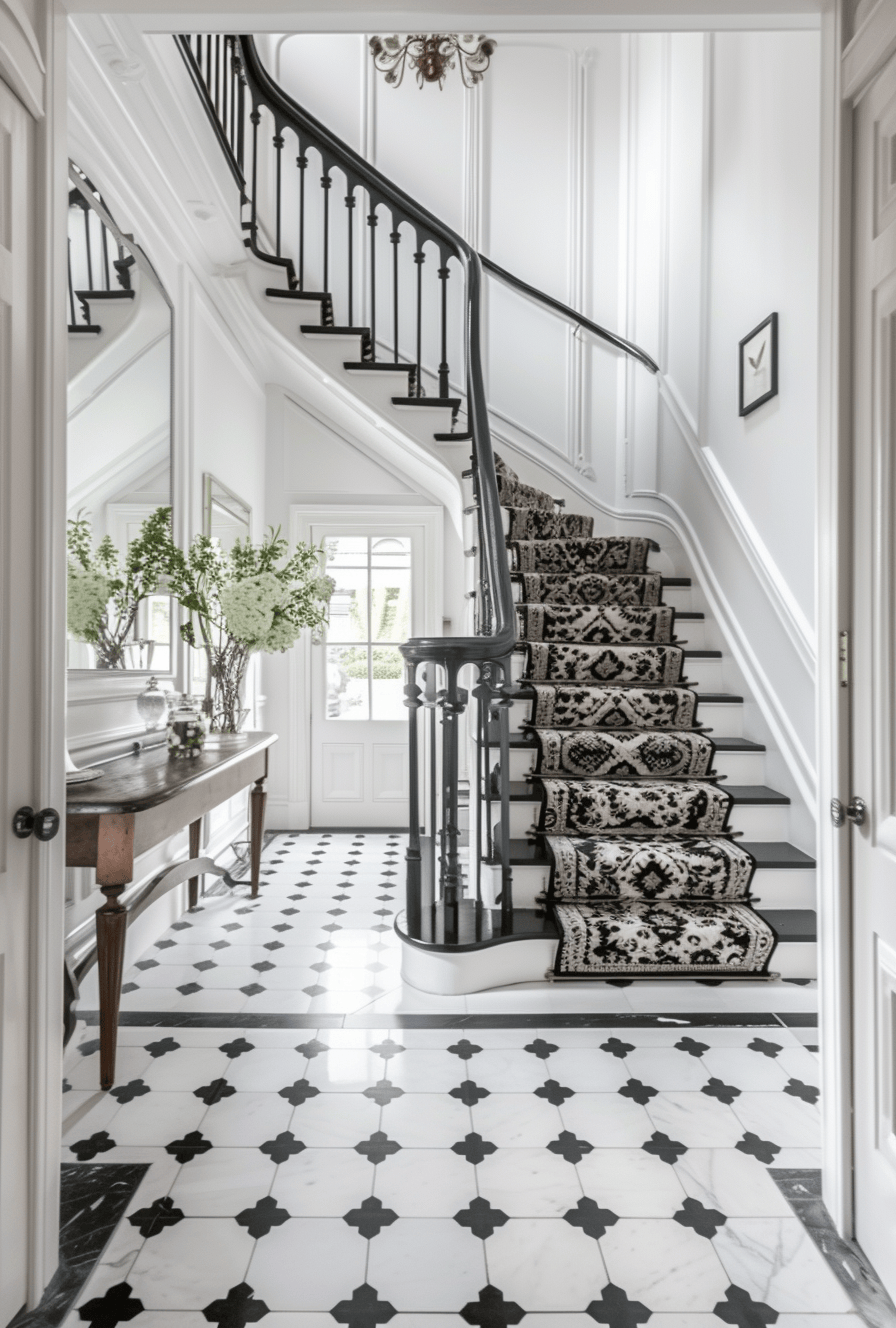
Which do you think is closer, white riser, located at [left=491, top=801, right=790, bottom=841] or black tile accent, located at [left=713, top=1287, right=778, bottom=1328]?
black tile accent, located at [left=713, top=1287, right=778, bottom=1328]

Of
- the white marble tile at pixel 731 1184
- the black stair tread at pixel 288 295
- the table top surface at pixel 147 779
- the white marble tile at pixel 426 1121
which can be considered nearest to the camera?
the white marble tile at pixel 731 1184

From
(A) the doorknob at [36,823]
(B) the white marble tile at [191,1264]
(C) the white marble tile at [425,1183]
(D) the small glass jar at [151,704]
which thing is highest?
(D) the small glass jar at [151,704]

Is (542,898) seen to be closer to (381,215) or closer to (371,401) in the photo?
(371,401)

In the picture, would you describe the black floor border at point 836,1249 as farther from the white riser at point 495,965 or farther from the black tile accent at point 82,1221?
the black tile accent at point 82,1221

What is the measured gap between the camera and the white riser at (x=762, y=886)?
271 cm

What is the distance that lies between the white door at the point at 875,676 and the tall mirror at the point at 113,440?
2.05m

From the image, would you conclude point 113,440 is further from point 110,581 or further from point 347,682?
point 347,682

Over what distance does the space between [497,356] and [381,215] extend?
1.35 meters

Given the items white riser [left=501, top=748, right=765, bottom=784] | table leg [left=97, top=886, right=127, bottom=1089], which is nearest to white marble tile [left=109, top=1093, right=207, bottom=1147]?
table leg [left=97, top=886, right=127, bottom=1089]

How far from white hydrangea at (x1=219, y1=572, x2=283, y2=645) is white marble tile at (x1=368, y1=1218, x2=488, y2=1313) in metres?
2.24

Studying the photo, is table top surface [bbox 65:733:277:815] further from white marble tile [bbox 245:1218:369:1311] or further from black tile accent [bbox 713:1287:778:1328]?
black tile accent [bbox 713:1287:778:1328]

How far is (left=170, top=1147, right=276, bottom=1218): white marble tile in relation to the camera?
161 cm

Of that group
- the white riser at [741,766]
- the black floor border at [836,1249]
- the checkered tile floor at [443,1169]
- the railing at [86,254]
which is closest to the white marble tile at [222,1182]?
the checkered tile floor at [443,1169]

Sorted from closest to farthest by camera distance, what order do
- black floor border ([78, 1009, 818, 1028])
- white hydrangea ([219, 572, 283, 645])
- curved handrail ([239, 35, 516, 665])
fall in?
black floor border ([78, 1009, 818, 1028]), curved handrail ([239, 35, 516, 665]), white hydrangea ([219, 572, 283, 645])
